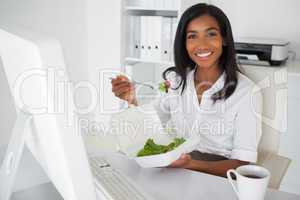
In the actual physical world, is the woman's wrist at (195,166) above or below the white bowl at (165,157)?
below

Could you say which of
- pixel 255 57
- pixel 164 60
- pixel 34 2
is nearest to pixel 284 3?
pixel 255 57

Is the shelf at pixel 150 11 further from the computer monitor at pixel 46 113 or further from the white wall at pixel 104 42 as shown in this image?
the computer monitor at pixel 46 113

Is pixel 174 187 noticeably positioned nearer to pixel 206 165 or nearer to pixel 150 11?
pixel 206 165

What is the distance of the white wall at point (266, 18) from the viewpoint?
7.35 ft

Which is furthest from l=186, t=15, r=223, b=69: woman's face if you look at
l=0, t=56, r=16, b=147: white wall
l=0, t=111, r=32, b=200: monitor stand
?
l=0, t=56, r=16, b=147: white wall

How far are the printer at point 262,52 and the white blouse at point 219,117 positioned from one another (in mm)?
691

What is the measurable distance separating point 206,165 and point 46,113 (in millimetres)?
813

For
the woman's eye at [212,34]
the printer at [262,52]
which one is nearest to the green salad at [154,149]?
the woman's eye at [212,34]

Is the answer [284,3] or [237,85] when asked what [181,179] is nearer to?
[237,85]

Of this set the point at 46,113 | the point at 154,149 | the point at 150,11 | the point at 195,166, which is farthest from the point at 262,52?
the point at 46,113

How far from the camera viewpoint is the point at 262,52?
6.65ft

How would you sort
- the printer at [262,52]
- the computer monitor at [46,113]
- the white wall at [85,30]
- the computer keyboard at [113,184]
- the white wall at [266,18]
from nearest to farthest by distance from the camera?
the computer monitor at [46,113]
the computer keyboard at [113,184]
the printer at [262,52]
the white wall at [266,18]
the white wall at [85,30]

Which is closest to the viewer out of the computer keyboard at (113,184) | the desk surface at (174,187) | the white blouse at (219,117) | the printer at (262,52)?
the computer keyboard at (113,184)

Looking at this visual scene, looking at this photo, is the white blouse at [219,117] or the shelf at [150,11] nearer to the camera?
the white blouse at [219,117]
